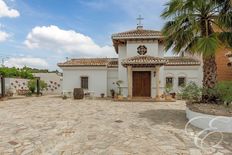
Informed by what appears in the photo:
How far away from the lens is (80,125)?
29.9 ft

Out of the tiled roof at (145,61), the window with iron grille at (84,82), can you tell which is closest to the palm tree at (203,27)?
the tiled roof at (145,61)

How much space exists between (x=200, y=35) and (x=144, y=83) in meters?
10.8

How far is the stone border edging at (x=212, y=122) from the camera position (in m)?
7.99

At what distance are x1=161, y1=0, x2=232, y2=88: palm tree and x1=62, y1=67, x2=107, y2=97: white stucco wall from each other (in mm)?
12429

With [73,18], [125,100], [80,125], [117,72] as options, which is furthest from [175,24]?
[117,72]

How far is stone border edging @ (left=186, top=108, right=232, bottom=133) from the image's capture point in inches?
314

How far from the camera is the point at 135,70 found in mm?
21172

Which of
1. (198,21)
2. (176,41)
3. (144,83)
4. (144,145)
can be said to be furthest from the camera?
(144,83)

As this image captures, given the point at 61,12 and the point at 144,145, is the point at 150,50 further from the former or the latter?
the point at 144,145

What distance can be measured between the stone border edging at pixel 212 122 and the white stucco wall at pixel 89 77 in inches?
575

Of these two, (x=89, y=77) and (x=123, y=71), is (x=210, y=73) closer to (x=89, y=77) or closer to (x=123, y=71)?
(x=123, y=71)

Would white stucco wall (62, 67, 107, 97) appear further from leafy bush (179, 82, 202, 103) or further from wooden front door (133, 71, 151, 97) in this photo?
leafy bush (179, 82, 202, 103)

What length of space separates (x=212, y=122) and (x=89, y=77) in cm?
1632

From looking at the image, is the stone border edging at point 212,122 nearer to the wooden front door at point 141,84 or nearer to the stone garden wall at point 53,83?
the wooden front door at point 141,84
